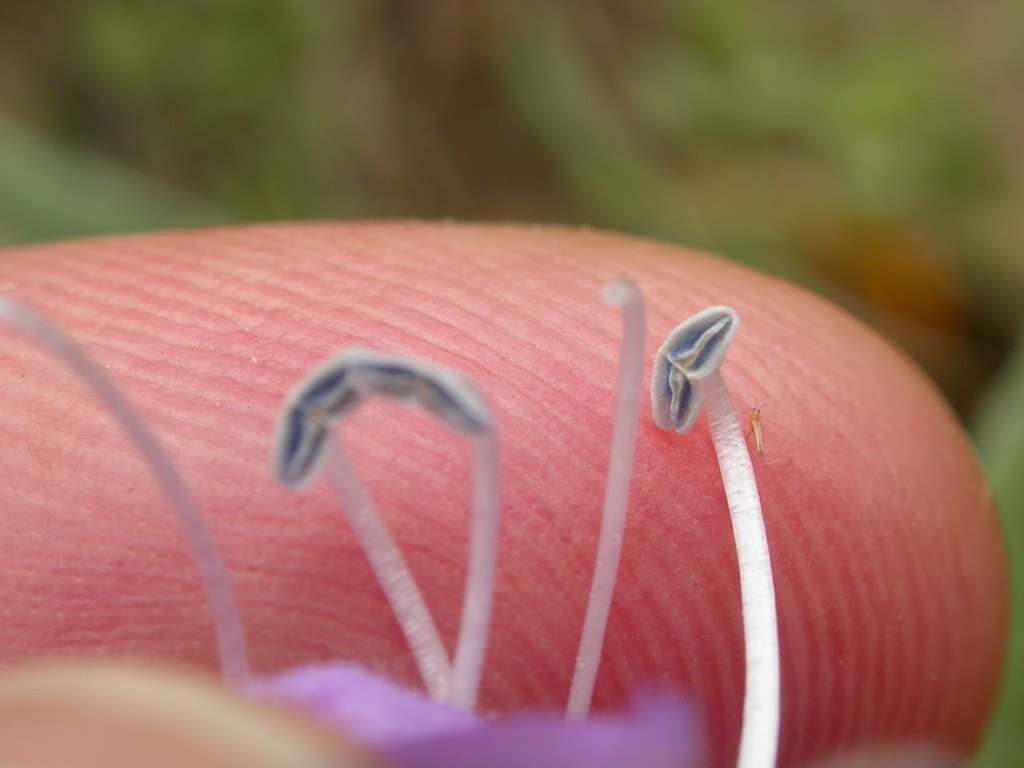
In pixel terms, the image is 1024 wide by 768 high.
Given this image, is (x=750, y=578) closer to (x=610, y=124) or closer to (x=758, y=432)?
(x=758, y=432)

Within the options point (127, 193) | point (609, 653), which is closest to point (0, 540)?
point (609, 653)

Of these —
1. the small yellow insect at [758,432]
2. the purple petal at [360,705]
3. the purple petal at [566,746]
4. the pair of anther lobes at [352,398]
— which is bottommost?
the purple petal at [566,746]

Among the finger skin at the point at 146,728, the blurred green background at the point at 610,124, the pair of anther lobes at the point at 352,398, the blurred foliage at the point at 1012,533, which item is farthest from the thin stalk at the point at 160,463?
the blurred green background at the point at 610,124

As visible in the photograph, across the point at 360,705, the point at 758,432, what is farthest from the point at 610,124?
the point at 360,705

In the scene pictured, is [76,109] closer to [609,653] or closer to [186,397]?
[186,397]

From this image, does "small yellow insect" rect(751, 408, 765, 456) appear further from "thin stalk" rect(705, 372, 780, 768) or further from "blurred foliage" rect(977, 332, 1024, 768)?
"blurred foliage" rect(977, 332, 1024, 768)

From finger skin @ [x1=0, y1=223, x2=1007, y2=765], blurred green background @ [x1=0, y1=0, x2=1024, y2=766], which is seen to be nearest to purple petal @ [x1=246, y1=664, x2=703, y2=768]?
finger skin @ [x1=0, y1=223, x2=1007, y2=765]

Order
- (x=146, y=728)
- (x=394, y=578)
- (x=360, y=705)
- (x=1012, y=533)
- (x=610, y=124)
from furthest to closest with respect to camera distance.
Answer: (x=610, y=124) < (x=1012, y=533) < (x=394, y=578) < (x=360, y=705) < (x=146, y=728)

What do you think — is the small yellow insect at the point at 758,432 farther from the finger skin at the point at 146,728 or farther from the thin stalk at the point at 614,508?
the finger skin at the point at 146,728
